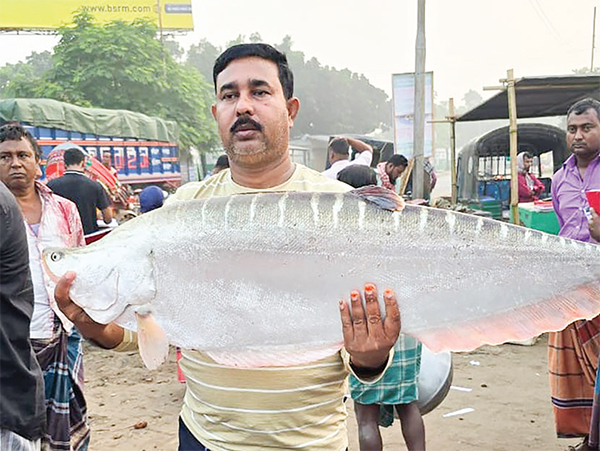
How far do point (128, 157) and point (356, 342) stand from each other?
15.7 m

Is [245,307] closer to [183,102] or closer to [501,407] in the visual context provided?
[501,407]

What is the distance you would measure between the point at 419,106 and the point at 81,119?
349 inches

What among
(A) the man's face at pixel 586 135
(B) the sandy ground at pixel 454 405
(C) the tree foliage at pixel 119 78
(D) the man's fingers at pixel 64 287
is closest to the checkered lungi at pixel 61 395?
(B) the sandy ground at pixel 454 405

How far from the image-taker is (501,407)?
16.7 feet

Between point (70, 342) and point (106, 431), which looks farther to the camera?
point (106, 431)

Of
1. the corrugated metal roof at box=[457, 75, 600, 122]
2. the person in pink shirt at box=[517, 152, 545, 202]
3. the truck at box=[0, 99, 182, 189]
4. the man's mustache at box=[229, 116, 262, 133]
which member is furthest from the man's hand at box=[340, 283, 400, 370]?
Result: the truck at box=[0, 99, 182, 189]

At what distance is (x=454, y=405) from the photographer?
5.17m

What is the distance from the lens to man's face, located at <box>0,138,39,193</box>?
3875mm

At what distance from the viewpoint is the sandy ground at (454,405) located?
14.8 feet

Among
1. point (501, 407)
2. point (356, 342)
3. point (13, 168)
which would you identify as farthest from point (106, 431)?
point (356, 342)

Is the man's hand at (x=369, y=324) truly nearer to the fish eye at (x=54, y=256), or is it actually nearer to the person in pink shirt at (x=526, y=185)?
the fish eye at (x=54, y=256)

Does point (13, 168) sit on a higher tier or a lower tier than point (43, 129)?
lower

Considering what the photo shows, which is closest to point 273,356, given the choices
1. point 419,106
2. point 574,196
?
point 574,196

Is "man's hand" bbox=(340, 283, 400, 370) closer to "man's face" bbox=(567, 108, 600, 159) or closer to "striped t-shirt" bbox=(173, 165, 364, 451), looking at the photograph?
"striped t-shirt" bbox=(173, 165, 364, 451)
